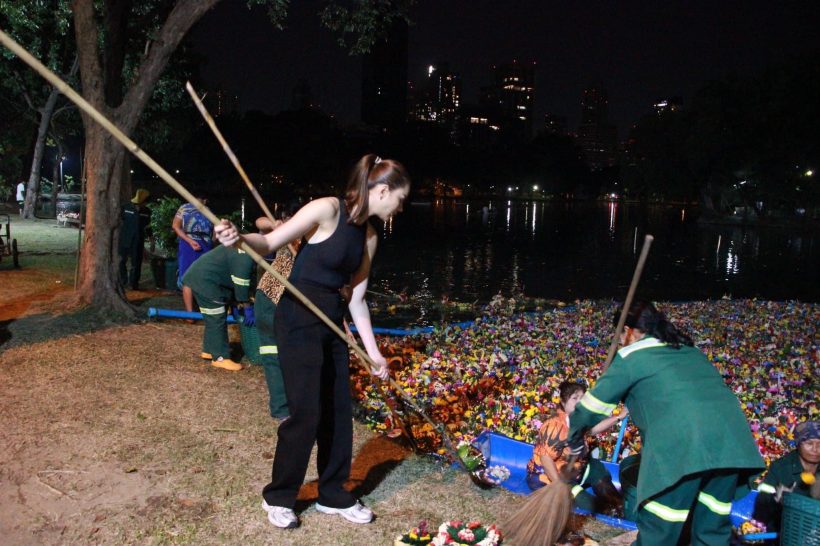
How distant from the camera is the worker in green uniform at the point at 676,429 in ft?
10.8

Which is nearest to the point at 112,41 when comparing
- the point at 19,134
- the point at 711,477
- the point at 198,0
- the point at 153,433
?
the point at 198,0

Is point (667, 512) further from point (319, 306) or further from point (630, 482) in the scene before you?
point (319, 306)

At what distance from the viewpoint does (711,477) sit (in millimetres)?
3391

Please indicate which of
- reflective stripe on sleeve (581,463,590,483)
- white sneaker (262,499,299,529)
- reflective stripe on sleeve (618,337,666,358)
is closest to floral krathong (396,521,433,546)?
white sneaker (262,499,299,529)

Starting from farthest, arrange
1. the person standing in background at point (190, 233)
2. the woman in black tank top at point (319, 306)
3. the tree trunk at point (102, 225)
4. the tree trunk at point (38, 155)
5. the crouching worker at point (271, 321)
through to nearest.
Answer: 1. the tree trunk at point (38, 155)
2. the person standing in background at point (190, 233)
3. the tree trunk at point (102, 225)
4. the crouching worker at point (271, 321)
5. the woman in black tank top at point (319, 306)

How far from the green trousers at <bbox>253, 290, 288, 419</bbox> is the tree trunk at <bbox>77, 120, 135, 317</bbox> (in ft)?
14.7

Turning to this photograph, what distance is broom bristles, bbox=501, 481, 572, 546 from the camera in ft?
12.6

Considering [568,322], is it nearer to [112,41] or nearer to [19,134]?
[112,41]

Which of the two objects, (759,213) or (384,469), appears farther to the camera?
(759,213)

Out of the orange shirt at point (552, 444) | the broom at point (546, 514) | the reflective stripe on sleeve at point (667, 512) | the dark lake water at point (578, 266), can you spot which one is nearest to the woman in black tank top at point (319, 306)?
the broom at point (546, 514)

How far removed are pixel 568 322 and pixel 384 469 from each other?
654cm

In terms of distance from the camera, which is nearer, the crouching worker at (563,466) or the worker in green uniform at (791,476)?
the worker in green uniform at (791,476)

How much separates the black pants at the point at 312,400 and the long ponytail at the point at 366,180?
1.63 feet

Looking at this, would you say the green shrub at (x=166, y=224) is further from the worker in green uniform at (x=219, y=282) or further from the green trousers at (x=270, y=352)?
the green trousers at (x=270, y=352)
